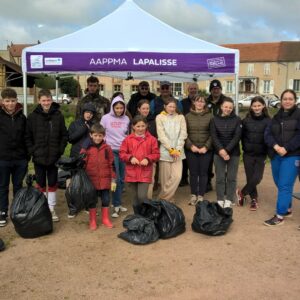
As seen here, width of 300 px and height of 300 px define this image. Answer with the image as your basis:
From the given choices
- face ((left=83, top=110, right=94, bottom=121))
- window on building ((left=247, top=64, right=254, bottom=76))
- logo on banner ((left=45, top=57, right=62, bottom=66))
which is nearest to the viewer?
face ((left=83, top=110, right=94, bottom=121))

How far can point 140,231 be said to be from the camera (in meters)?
4.55

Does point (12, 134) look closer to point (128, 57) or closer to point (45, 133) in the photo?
point (45, 133)

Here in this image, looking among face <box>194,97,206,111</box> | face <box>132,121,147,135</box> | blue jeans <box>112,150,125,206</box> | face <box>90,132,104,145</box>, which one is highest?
face <box>194,97,206,111</box>

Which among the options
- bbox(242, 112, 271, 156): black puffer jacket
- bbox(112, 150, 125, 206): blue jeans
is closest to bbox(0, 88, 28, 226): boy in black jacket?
bbox(112, 150, 125, 206): blue jeans

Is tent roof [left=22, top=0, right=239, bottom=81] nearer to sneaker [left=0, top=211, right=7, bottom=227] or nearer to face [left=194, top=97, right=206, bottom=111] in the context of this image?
face [left=194, top=97, right=206, bottom=111]

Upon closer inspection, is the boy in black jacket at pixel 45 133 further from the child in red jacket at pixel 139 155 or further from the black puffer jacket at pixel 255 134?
the black puffer jacket at pixel 255 134

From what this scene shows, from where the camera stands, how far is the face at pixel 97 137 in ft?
16.2

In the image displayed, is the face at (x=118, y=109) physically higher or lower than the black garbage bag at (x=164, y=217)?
A: higher

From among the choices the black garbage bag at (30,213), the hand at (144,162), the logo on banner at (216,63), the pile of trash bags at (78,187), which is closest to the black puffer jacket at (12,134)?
the black garbage bag at (30,213)

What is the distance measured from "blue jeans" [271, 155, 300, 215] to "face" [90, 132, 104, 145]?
7.49 feet

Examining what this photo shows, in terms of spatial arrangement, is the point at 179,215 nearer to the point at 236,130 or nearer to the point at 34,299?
the point at 236,130

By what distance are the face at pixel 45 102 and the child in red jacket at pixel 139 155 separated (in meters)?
1.07

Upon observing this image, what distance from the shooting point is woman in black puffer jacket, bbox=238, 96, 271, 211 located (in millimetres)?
5645

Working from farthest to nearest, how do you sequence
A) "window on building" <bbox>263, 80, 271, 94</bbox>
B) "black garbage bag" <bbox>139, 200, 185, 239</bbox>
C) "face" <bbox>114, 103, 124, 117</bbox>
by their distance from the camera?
"window on building" <bbox>263, 80, 271, 94</bbox> < "face" <bbox>114, 103, 124, 117</bbox> < "black garbage bag" <bbox>139, 200, 185, 239</bbox>
